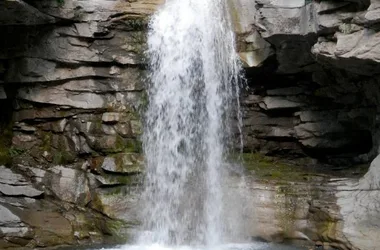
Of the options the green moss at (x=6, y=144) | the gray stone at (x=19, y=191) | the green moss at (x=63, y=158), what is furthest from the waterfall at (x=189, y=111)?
the green moss at (x=6, y=144)

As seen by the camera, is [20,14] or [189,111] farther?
[189,111]

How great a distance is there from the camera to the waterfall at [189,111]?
10055mm

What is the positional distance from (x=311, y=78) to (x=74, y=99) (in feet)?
16.5

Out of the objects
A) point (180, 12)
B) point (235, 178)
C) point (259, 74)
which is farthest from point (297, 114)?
point (180, 12)

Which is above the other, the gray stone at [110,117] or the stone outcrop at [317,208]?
the gray stone at [110,117]

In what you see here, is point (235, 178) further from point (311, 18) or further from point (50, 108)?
point (50, 108)

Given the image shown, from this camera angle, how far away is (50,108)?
1094 centimetres

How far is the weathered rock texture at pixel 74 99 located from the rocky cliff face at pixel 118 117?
0.02m

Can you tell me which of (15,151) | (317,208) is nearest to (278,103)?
(317,208)

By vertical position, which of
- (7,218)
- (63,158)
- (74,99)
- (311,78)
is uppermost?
(311,78)

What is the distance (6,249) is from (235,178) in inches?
172

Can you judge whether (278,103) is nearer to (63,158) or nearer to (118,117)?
(118,117)

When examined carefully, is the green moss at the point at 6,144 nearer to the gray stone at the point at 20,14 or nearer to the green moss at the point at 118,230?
the gray stone at the point at 20,14

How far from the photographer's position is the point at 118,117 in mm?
10859
